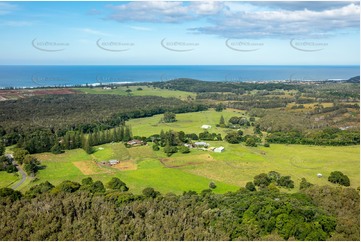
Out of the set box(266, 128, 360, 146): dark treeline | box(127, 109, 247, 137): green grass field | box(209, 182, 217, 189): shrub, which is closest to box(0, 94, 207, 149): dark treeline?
box(127, 109, 247, 137): green grass field

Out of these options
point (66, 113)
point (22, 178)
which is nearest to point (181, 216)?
point (22, 178)

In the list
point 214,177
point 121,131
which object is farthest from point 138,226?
point 121,131

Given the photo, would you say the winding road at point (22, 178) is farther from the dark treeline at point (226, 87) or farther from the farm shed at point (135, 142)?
the dark treeline at point (226, 87)

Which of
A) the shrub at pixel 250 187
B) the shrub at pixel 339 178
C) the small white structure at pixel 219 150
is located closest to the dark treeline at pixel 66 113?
the small white structure at pixel 219 150

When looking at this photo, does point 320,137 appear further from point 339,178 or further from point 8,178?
point 8,178

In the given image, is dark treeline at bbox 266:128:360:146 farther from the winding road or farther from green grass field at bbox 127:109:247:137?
the winding road

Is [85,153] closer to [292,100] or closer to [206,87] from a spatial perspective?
[292,100]
